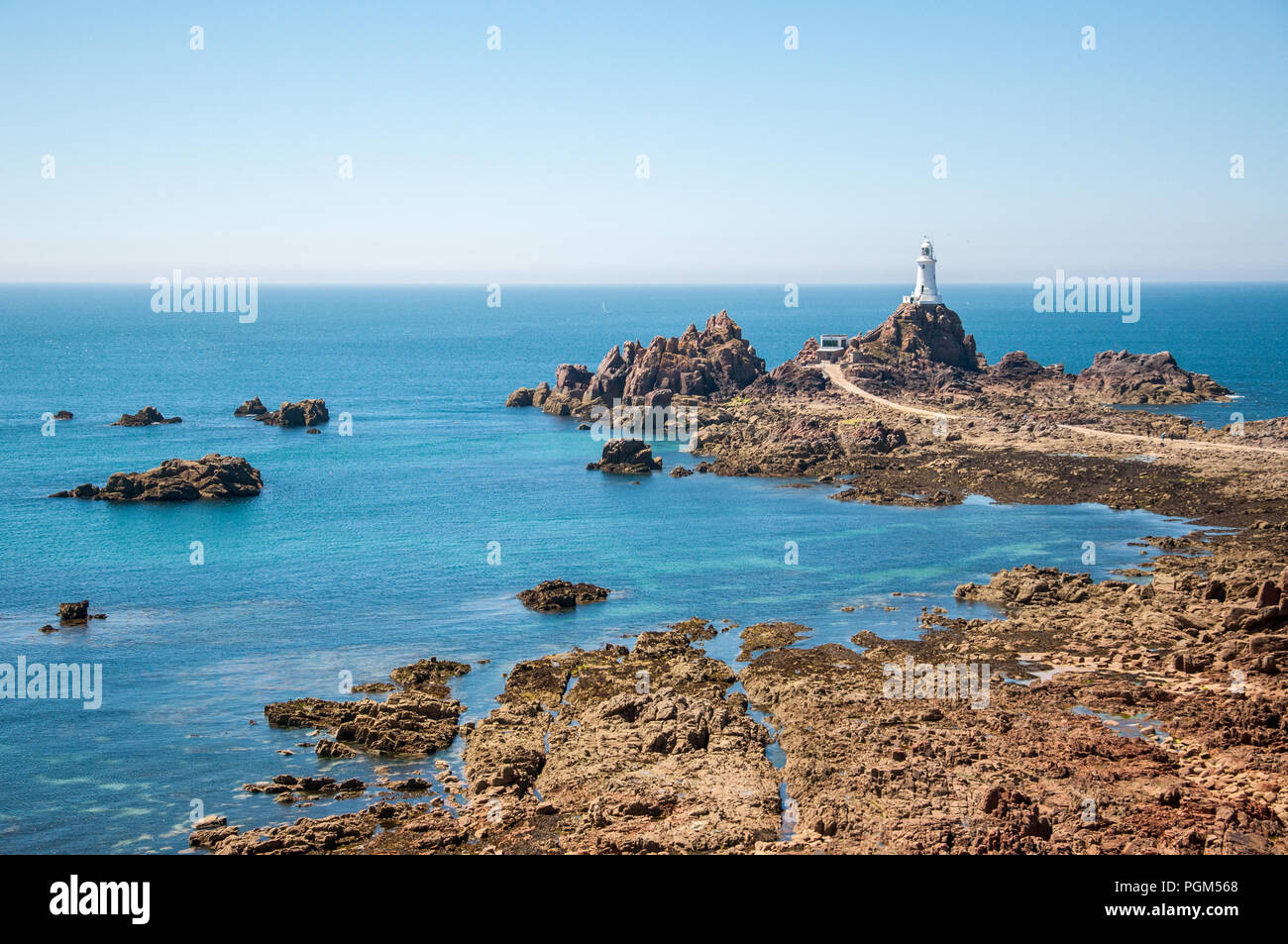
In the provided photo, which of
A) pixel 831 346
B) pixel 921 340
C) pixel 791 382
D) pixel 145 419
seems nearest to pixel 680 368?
pixel 791 382

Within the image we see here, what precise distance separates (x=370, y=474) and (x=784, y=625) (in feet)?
177

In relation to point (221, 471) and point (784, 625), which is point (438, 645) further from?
point (221, 471)

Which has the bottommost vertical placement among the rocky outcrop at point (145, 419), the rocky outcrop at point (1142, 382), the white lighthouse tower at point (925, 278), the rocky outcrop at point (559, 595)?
the rocky outcrop at point (559, 595)

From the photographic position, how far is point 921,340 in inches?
5261

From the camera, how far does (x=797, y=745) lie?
36.9 m

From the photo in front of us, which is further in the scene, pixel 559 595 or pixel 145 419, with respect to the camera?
pixel 145 419

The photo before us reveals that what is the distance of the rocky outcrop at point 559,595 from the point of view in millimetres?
55531

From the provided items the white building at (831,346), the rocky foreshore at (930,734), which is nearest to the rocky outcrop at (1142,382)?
the white building at (831,346)

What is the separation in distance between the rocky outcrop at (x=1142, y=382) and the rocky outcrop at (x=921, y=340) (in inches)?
584

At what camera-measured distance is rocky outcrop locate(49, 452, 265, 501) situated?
82750 mm

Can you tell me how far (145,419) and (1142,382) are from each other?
114 meters

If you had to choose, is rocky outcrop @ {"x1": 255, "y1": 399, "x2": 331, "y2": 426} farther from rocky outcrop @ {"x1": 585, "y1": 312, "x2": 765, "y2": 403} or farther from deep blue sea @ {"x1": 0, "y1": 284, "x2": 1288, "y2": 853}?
rocky outcrop @ {"x1": 585, "y1": 312, "x2": 765, "y2": 403}

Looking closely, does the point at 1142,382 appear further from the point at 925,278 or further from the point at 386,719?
the point at 386,719

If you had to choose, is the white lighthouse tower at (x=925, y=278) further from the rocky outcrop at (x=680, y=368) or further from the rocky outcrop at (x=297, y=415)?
the rocky outcrop at (x=297, y=415)
